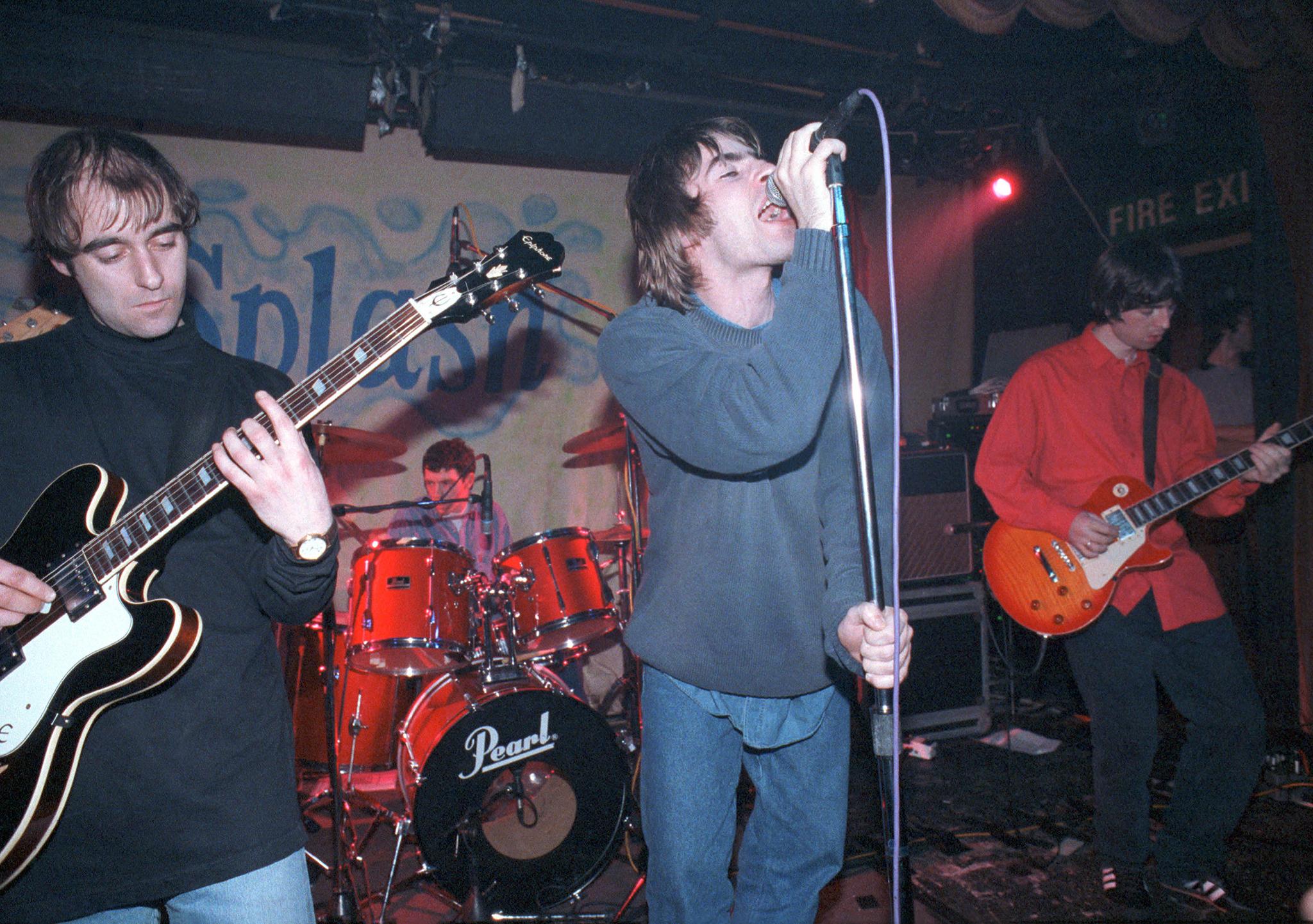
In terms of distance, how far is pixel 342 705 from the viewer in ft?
13.9

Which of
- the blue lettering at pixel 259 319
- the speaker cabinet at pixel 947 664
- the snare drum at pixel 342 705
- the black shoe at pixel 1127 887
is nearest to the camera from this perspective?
the black shoe at pixel 1127 887

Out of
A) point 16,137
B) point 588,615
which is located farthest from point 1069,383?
point 16,137

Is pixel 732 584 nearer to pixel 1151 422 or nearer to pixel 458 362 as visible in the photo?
pixel 1151 422

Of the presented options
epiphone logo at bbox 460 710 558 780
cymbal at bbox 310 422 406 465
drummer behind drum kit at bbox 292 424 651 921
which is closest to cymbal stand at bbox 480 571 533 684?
drummer behind drum kit at bbox 292 424 651 921

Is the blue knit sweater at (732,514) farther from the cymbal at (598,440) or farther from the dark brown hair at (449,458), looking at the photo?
the dark brown hair at (449,458)

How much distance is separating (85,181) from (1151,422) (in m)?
3.73

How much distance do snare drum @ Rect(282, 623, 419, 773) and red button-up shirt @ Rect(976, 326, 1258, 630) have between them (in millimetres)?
3227

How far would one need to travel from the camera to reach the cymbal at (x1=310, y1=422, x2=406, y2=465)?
4094 mm

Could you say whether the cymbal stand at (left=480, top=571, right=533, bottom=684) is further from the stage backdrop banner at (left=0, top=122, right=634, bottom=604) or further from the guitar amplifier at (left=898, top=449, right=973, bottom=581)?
the guitar amplifier at (left=898, top=449, right=973, bottom=581)

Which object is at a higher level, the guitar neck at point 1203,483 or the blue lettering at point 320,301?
the blue lettering at point 320,301

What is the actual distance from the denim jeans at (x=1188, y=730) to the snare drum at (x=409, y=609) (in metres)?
2.71

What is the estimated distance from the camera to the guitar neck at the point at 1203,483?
3295 millimetres

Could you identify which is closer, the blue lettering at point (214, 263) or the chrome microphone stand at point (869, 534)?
the chrome microphone stand at point (869, 534)

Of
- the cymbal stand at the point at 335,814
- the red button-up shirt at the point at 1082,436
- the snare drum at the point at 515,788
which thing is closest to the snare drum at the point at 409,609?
the snare drum at the point at 515,788
